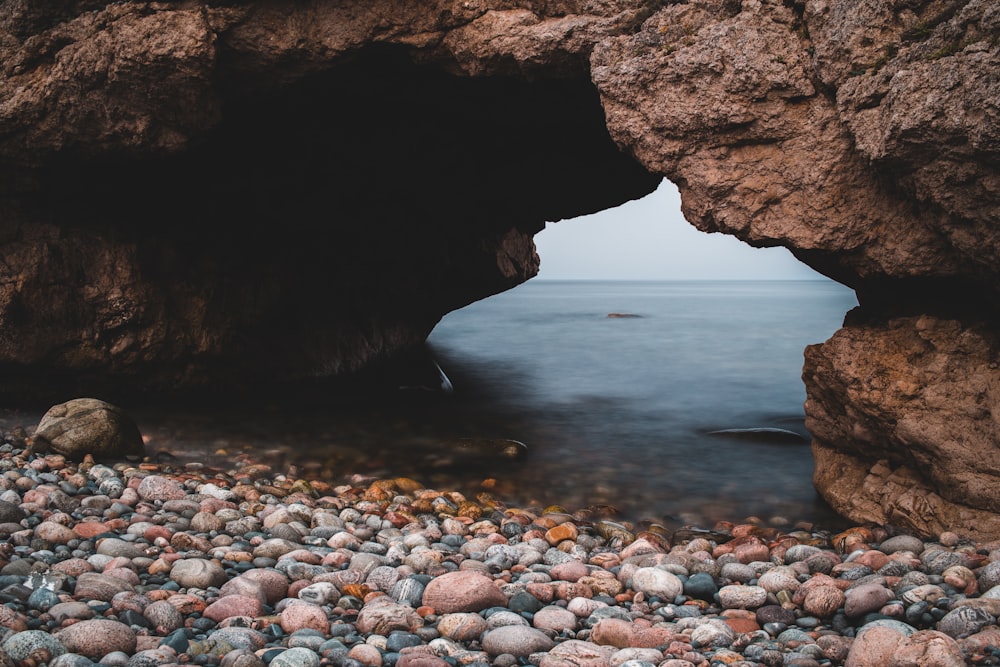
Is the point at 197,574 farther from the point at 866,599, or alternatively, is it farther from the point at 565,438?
the point at 565,438

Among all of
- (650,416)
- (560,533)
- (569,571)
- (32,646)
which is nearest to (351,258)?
(650,416)

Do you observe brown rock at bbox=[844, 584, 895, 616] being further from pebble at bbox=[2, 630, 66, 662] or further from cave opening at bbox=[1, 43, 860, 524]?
pebble at bbox=[2, 630, 66, 662]

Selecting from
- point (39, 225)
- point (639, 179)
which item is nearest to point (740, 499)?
point (639, 179)

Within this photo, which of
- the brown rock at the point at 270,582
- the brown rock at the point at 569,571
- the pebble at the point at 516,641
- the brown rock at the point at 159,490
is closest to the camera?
the pebble at the point at 516,641

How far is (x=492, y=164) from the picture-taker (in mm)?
11430

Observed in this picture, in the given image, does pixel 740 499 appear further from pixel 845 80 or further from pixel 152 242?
pixel 152 242

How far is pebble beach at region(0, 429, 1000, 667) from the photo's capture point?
11.4 ft

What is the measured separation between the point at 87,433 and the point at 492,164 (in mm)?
6961

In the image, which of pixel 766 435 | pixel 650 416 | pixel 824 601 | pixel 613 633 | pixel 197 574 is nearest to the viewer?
pixel 613 633

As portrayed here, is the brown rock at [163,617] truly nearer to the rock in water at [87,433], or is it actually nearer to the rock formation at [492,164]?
the rock in water at [87,433]

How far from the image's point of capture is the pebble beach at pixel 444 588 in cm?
349

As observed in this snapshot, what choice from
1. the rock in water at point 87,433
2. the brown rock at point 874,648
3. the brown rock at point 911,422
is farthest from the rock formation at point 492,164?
the brown rock at point 874,648

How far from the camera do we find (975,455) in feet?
17.3

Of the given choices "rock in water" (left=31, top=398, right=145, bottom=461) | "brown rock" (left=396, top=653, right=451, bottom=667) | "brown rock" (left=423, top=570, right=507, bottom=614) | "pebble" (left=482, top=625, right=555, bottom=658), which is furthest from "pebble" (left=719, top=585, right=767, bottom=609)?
"rock in water" (left=31, top=398, right=145, bottom=461)
